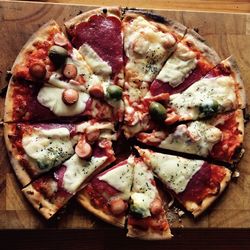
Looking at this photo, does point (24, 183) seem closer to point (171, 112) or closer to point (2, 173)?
point (2, 173)

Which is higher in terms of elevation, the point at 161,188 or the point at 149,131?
the point at 149,131

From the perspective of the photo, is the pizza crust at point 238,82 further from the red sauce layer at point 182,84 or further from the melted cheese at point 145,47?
the melted cheese at point 145,47

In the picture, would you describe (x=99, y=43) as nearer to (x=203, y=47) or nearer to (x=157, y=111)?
(x=157, y=111)

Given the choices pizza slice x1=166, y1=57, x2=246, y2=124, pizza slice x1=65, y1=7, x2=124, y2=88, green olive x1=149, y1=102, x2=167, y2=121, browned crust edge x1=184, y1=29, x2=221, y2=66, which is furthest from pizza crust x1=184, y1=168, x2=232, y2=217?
pizza slice x1=65, y1=7, x2=124, y2=88

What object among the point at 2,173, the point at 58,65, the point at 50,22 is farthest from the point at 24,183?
the point at 50,22

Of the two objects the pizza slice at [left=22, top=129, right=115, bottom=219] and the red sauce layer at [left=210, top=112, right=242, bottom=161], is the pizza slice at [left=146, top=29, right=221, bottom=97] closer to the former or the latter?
the red sauce layer at [left=210, top=112, right=242, bottom=161]

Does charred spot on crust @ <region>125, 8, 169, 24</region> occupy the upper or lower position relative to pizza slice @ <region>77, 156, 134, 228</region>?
upper
